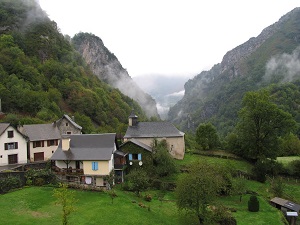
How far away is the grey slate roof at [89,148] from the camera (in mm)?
40703

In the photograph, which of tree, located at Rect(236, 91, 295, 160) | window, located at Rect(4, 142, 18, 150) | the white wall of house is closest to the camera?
window, located at Rect(4, 142, 18, 150)

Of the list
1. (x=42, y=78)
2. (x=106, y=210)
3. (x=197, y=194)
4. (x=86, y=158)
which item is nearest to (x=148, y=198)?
(x=106, y=210)

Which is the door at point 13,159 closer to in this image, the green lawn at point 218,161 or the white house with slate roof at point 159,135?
the white house with slate roof at point 159,135

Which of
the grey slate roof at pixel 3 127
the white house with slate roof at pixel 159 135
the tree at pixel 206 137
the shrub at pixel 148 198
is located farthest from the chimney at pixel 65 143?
the tree at pixel 206 137

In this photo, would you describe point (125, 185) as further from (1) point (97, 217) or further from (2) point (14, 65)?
(2) point (14, 65)

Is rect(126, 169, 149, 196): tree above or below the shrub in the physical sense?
above

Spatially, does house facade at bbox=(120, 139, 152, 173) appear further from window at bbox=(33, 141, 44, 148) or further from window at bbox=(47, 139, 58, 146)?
window at bbox=(33, 141, 44, 148)

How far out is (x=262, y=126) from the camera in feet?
188

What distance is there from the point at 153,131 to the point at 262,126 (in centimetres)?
1979

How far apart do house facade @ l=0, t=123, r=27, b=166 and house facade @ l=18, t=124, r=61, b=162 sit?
1.66 meters

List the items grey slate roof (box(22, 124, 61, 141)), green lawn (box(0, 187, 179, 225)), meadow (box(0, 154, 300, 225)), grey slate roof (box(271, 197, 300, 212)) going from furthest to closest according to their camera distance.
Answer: grey slate roof (box(22, 124, 61, 141)) < grey slate roof (box(271, 197, 300, 212)) < meadow (box(0, 154, 300, 225)) < green lawn (box(0, 187, 179, 225))

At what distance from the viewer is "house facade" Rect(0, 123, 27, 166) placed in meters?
44.3

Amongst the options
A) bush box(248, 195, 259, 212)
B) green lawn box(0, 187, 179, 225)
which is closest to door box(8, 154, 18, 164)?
green lawn box(0, 187, 179, 225)

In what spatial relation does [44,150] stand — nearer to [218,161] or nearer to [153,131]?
[153,131]
